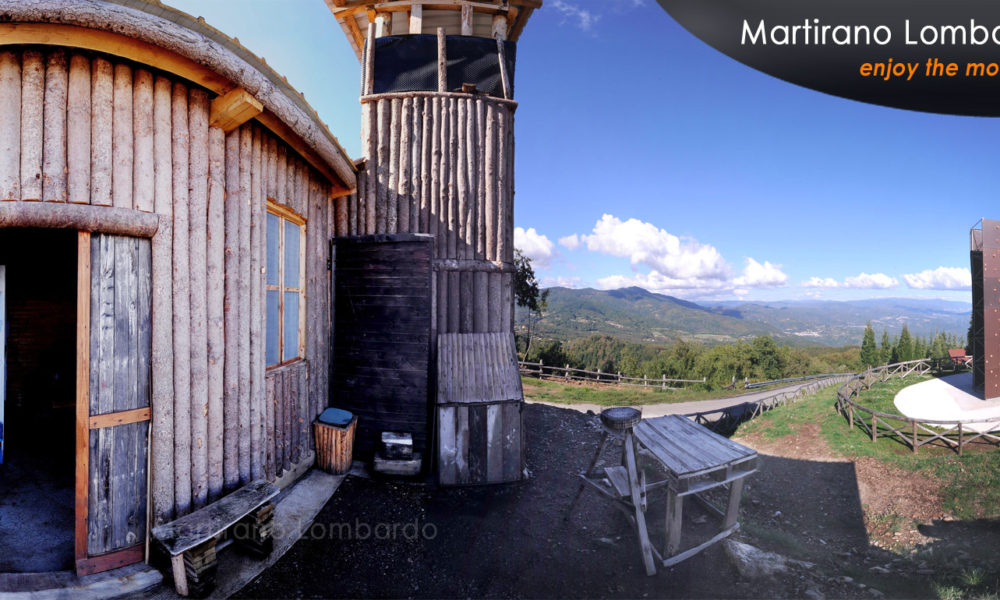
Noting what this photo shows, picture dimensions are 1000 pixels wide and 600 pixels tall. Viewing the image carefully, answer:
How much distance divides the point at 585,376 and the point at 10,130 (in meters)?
20.1

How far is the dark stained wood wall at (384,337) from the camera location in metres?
5.63

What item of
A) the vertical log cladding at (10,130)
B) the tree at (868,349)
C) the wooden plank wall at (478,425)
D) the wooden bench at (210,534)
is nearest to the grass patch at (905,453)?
the wooden plank wall at (478,425)

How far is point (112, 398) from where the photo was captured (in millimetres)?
2951

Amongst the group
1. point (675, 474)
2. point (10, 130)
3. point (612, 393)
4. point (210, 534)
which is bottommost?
point (612, 393)

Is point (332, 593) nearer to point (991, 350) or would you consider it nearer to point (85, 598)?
point (85, 598)

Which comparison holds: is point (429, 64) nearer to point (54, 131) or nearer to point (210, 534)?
point (54, 131)

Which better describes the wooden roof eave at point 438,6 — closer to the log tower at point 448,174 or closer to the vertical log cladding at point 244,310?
the log tower at point 448,174

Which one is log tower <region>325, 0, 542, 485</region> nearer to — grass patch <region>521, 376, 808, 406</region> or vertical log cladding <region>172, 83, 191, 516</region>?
vertical log cladding <region>172, 83, 191, 516</region>

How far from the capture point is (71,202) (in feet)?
9.19

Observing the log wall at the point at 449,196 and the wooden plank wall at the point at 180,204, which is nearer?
the wooden plank wall at the point at 180,204

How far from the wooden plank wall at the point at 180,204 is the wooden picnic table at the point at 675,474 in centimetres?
399

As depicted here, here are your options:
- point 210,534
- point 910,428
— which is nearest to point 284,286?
point 210,534

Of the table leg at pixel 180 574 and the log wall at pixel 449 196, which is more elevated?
the log wall at pixel 449 196

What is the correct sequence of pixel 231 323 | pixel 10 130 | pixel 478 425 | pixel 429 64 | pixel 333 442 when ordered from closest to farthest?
pixel 10 130, pixel 231 323, pixel 333 442, pixel 478 425, pixel 429 64
